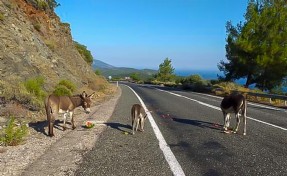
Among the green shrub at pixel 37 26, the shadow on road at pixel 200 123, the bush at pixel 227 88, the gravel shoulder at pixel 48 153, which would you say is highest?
the green shrub at pixel 37 26

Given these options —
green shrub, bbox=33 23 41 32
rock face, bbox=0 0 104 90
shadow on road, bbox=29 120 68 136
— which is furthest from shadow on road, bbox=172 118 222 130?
green shrub, bbox=33 23 41 32

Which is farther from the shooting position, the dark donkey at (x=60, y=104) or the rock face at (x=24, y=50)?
the rock face at (x=24, y=50)

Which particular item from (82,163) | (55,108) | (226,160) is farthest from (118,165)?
(55,108)

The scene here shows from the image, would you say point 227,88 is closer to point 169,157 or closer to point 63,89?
point 63,89

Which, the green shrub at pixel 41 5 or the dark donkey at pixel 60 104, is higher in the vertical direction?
the green shrub at pixel 41 5

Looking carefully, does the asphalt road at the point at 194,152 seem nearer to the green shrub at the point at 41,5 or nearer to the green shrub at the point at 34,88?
the green shrub at the point at 34,88

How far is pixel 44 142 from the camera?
8.41 metres

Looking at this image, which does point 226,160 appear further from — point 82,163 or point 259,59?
point 259,59

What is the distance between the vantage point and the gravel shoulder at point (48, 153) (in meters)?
6.09

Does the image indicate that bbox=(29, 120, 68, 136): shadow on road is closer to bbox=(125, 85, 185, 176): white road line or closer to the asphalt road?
the asphalt road

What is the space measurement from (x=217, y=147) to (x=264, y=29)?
2849cm

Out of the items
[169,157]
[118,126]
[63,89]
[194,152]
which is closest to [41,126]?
[118,126]

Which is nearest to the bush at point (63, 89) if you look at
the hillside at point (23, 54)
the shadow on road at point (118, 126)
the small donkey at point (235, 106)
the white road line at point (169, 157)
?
the hillside at point (23, 54)

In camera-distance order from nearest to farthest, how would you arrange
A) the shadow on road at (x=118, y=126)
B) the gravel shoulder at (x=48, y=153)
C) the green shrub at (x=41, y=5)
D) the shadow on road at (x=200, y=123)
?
the gravel shoulder at (x=48, y=153) → the shadow on road at (x=118, y=126) → the shadow on road at (x=200, y=123) → the green shrub at (x=41, y=5)
